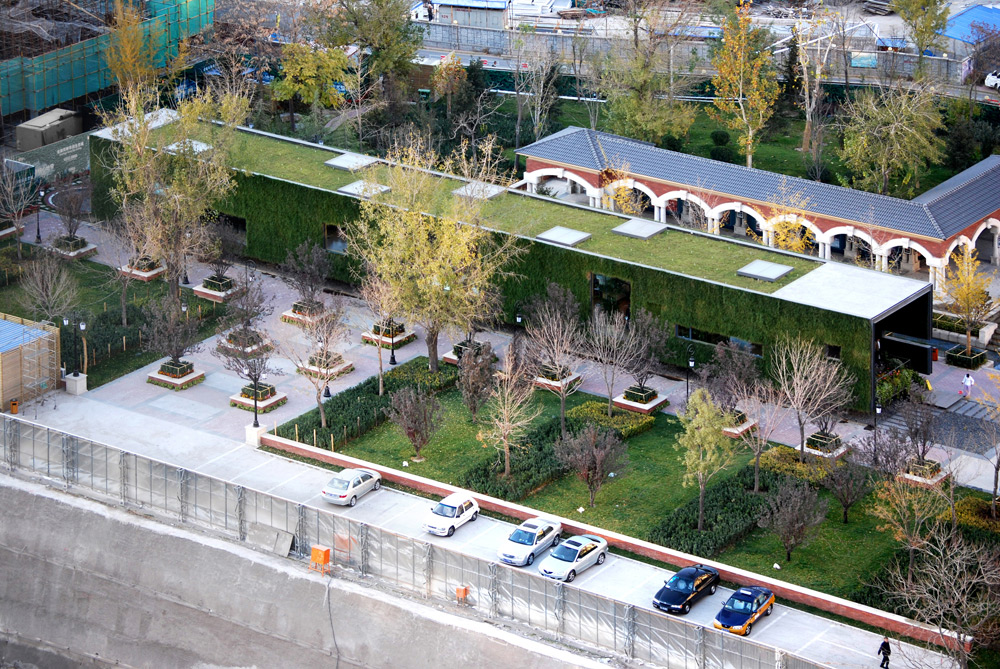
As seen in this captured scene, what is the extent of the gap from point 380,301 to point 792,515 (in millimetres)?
22923

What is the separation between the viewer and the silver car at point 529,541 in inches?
2201

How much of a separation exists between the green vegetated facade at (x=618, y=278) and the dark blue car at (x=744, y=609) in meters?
16.0

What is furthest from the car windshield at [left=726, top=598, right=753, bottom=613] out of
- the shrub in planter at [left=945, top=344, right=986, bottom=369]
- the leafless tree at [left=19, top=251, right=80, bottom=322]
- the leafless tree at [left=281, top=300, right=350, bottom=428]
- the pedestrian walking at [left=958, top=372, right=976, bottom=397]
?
the leafless tree at [left=19, top=251, right=80, bottom=322]

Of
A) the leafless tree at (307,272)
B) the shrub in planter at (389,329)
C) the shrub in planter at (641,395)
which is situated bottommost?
the shrub in planter at (641,395)

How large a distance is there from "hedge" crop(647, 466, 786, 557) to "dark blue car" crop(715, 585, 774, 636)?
4.09 meters

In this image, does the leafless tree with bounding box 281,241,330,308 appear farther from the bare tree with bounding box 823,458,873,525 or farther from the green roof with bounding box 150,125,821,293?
the bare tree with bounding box 823,458,873,525

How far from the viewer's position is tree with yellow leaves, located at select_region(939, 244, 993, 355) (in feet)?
235

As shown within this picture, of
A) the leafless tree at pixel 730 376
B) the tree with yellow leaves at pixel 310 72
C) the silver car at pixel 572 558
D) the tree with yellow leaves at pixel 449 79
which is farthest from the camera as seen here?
the tree with yellow leaves at pixel 449 79

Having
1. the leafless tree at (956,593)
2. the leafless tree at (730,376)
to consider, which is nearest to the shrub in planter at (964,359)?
the leafless tree at (730,376)

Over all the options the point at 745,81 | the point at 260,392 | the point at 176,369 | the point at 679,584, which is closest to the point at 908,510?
the point at 679,584

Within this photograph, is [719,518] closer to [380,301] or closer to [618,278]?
[618,278]

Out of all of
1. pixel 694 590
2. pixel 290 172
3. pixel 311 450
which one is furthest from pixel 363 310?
pixel 694 590

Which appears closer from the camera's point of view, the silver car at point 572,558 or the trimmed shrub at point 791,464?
the silver car at point 572,558

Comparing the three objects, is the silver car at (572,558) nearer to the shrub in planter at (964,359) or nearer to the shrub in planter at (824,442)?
the shrub in planter at (824,442)
